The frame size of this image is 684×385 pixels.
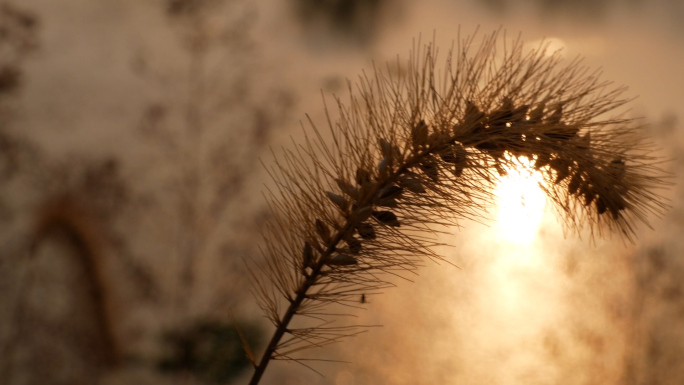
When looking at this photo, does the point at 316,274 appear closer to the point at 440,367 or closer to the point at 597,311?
the point at 440,367

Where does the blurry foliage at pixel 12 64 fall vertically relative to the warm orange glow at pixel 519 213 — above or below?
above

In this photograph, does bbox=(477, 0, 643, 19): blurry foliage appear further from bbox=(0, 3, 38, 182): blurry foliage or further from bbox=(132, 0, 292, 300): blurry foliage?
bbox=(0, 3, 38, 182): blurry foliage

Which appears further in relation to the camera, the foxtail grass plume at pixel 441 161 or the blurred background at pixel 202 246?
the blurred background at pixel 202 246

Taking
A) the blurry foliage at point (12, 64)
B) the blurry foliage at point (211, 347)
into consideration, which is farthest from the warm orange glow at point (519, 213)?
the blurry foliage at point (12, 64)

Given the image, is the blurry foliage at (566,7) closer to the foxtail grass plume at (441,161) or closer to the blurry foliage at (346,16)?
the blurry foliage at (346,16)

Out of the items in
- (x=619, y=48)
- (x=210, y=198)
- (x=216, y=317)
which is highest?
(x=619, y=48)

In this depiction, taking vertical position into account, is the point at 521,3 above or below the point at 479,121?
above

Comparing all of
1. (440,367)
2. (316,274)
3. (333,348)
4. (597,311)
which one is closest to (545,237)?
(597,311)
